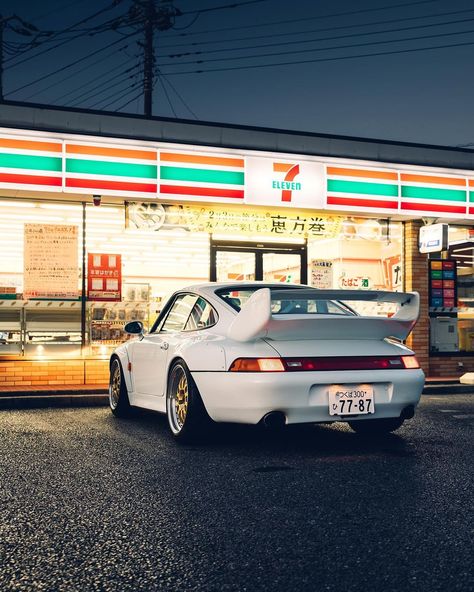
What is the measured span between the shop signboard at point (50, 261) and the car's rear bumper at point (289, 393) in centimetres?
644

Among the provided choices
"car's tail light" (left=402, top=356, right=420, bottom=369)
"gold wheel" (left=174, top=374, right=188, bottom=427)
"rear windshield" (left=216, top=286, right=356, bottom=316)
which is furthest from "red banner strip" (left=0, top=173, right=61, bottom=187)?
"car's tail light" (left=402, top=356, right=420, bottom=369)

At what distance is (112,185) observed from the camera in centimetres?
1204

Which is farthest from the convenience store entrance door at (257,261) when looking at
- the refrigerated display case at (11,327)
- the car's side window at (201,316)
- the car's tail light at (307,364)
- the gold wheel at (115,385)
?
the car's tail light at (307,364)

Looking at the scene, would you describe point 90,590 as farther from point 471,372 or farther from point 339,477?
point 471,372

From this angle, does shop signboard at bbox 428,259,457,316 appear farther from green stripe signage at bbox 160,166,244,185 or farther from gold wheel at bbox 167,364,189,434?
gold wheel at bbox 167,364,189,434

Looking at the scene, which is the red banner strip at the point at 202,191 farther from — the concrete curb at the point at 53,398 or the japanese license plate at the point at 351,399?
the japanese license plate at the point at 351,399

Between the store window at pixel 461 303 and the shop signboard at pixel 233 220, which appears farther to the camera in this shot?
the store window at pixel 461 303

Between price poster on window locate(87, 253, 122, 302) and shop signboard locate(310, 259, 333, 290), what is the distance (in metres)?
3.57

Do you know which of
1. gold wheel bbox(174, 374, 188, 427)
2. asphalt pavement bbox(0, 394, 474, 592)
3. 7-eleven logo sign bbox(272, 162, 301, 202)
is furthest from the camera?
7-eleven logo sign bbox(272, 162, 301, 202)

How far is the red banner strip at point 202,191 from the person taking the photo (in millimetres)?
12367

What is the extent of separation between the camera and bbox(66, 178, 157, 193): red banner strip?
465 inches

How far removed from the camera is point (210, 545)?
Answer: 3.62 metres

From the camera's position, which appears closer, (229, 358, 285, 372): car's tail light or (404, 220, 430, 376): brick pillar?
(229, 358, 285, 372): car's tail light

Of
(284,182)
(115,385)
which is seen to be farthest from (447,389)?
(115,385)
